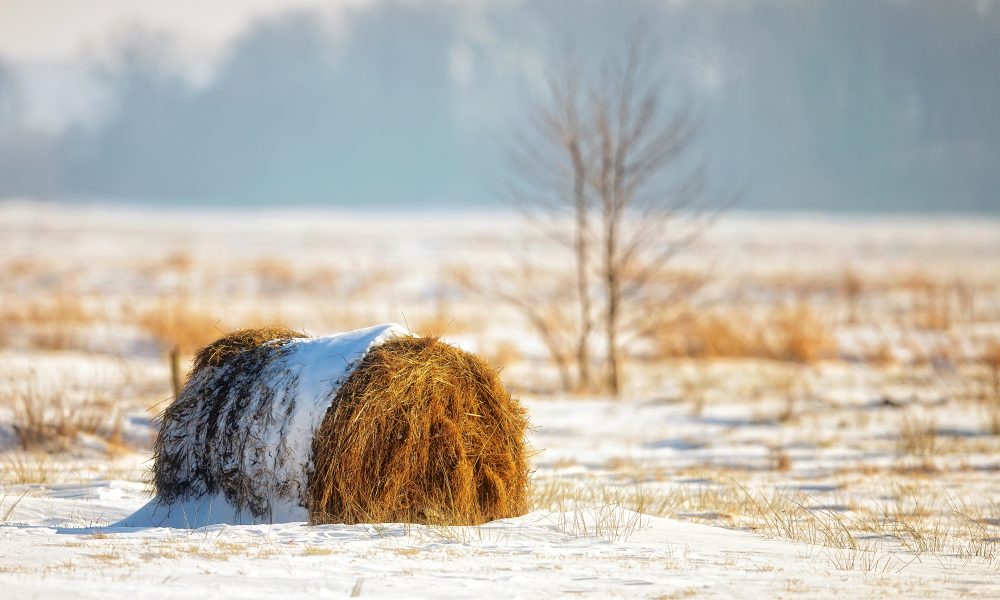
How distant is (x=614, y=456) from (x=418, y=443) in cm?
477

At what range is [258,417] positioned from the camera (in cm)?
599

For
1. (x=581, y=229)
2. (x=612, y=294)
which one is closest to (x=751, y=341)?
(x=612, y=294)

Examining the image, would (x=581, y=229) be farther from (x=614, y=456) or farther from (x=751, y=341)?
(x=751, y=341)

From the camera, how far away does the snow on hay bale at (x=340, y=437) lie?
595cm

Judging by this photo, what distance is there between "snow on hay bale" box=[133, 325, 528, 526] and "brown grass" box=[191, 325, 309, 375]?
16 mm

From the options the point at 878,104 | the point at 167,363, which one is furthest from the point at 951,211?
the point at 167,363

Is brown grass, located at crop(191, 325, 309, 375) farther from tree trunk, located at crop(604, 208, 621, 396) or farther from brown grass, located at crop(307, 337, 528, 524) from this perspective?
tree trunk, located at crop(604, 208, 621, 396)

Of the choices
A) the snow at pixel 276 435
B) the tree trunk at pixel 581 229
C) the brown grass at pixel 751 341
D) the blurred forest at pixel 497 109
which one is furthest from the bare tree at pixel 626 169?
the blurred forest at pixel 497 109

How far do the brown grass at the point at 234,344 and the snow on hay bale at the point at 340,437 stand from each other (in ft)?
0.05

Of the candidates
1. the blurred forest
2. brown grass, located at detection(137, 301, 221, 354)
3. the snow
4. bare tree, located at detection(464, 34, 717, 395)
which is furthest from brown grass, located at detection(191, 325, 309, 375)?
the blurred forest

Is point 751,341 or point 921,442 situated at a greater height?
point 751,341

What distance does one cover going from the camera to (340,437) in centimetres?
587

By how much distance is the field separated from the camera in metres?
5.20

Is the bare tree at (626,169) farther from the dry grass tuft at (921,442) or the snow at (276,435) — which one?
the snow at (276,435)
